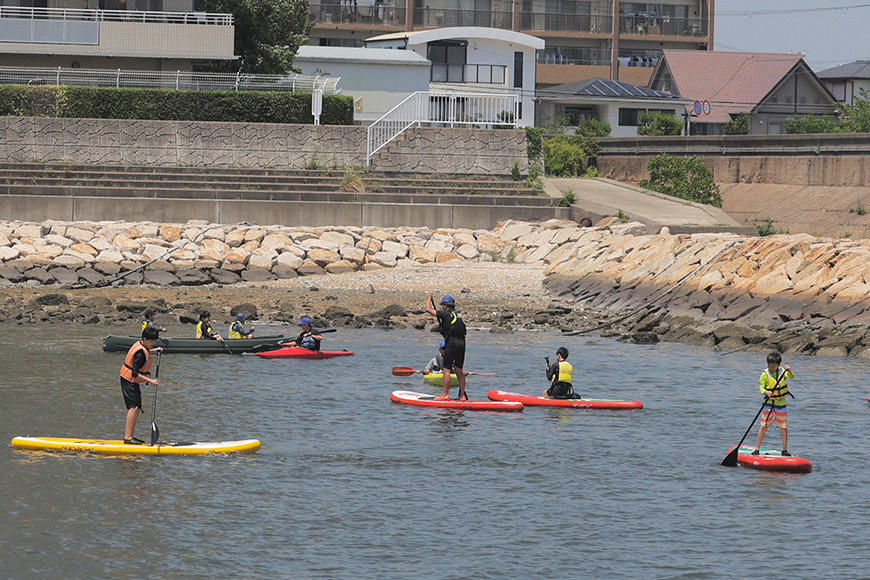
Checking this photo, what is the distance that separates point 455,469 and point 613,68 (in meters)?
62.2

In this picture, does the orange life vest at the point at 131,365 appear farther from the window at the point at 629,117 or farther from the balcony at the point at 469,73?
the window at the point at 629,117

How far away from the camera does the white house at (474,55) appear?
56.9m

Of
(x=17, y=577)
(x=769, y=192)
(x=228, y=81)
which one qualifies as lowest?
(x=17, y=577)

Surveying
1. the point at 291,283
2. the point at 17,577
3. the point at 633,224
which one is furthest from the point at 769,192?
the point at 17,577

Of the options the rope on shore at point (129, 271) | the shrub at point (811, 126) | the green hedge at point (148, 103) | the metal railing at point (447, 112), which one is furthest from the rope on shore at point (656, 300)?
the shrub at point (811, 126)

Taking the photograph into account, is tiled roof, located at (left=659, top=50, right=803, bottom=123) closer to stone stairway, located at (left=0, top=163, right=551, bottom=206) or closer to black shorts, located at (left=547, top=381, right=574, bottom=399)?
stone stairway, located at (left=0, top=163, right=551, bottom=206)

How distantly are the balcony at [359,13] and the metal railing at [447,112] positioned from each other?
2846cm

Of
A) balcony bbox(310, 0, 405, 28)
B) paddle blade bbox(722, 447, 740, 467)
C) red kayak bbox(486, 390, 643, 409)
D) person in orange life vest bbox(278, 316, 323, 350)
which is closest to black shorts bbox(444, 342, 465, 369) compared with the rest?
red kayak bbox(486, 390, 643, 409)

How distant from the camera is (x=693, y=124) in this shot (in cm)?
6556

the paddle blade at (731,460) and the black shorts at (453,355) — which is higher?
the black shorts at (453,355)

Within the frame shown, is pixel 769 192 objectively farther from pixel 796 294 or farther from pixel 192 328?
pixel 192 328

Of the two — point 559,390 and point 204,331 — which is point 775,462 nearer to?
point 559,390

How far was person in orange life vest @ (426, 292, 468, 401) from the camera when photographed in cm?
1928

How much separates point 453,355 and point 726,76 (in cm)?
5300
